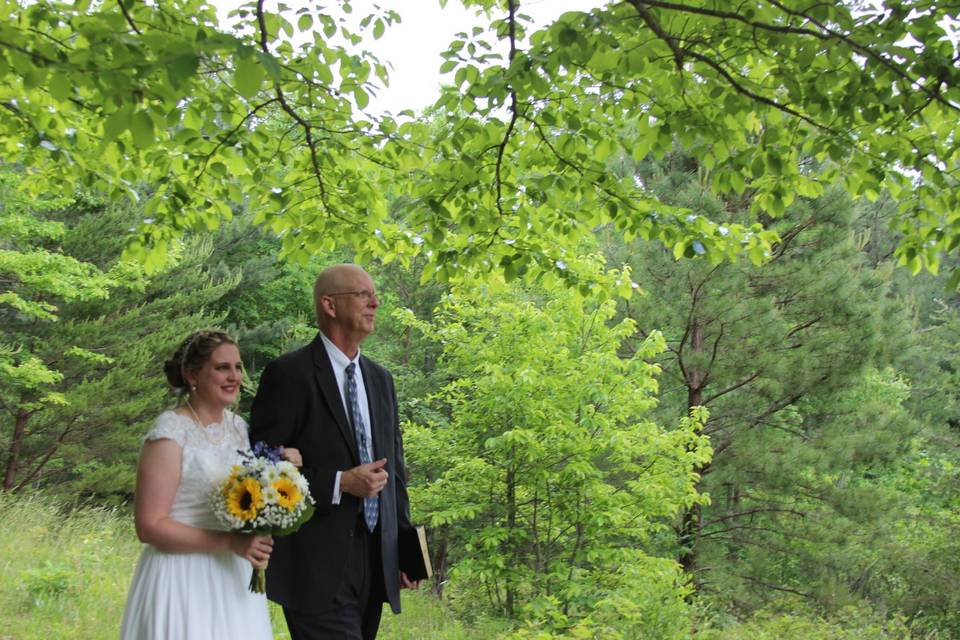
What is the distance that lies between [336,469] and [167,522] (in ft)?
2.73

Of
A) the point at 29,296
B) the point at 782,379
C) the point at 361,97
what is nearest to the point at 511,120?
the point at 361,97

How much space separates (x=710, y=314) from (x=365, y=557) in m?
11.9

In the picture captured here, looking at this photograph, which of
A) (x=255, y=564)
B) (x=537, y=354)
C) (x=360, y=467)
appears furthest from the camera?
(x=537, y=354)

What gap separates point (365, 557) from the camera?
3771mm

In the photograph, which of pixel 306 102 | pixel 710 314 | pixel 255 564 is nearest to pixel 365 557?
pixel 255 564

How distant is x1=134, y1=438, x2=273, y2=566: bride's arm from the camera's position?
301 cm

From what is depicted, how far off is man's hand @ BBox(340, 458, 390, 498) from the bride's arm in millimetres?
480

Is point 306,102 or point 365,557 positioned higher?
point 306,102

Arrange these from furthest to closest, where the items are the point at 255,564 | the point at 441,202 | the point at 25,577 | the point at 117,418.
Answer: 1. the point at 117,418
2. the point at 25,577
3. the point at 441,202
4. the point at 255,564

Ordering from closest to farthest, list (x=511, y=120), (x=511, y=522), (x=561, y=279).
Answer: (x=511, y=120) → (x=561, y=279) → (x=511, y=522)

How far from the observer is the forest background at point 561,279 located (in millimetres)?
3967

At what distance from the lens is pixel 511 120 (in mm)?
4641

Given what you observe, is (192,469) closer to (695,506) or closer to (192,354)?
(192,354)

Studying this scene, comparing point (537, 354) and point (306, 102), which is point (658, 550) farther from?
point (306, 102)
